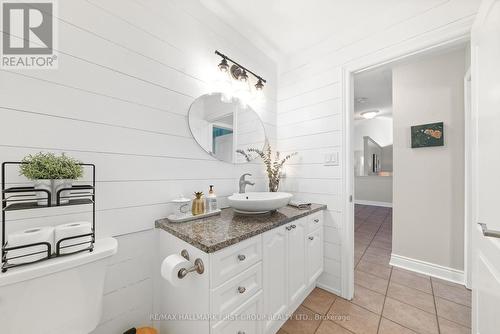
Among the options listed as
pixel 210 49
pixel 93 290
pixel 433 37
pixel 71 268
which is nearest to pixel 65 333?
pixel 93 290

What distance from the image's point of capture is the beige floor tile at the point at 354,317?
1344mm

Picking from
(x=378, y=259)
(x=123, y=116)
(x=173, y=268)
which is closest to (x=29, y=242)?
(x=173, y=268)

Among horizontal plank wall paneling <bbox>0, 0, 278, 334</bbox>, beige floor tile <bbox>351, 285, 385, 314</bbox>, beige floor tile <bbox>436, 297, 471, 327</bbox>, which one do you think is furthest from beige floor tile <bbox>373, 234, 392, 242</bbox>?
horizontal plank wall paneling <bbox>0, 0, 278, 334</bbox>

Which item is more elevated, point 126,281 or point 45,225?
point 45,225

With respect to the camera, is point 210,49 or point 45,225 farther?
point 210,49

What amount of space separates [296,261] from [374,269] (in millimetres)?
1389

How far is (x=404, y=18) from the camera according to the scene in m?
1.43

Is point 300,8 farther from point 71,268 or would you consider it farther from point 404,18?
point 71,268

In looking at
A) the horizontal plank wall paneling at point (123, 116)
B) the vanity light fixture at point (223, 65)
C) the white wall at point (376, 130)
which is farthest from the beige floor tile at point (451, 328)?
the white wall at point (376, 130)

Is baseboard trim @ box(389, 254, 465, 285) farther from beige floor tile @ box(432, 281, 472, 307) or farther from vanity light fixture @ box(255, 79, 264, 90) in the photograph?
vanity light fixture @ box(255, 79, 264, 90)

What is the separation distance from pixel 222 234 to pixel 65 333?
0.75 metres

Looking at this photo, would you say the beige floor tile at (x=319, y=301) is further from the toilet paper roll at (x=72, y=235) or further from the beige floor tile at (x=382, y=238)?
the beige floor tile at (x=382, y=238)

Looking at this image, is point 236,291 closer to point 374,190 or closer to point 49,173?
point 49,173

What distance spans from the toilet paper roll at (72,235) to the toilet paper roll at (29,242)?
3cm
